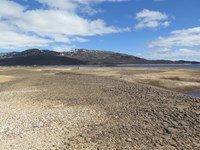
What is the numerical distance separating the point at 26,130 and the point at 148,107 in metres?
8.48

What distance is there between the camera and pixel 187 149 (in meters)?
14.4

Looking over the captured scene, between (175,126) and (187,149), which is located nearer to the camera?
(187,149)

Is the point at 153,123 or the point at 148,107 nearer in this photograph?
the point at 153,123

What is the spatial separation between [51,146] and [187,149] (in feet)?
19.3

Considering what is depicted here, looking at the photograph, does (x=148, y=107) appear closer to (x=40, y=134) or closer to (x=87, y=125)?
(x=87, y=125)

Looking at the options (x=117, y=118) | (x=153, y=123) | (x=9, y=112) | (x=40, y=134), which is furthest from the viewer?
(x=9, y=112)

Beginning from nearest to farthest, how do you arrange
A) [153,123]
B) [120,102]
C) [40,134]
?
[40,134] < [153,123] < [120,102]

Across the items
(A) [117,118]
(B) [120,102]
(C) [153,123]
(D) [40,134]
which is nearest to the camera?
(D) [40,134]

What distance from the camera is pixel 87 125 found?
17859 mm

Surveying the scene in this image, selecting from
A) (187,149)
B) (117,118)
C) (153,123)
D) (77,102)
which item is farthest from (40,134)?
(77,102)

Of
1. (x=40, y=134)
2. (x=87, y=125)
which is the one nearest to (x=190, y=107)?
(x=87, y=125)

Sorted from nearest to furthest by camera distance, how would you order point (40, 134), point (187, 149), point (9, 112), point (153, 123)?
point (187, 149) → point (40, 134) → point (153, 123) → point (9, 112)

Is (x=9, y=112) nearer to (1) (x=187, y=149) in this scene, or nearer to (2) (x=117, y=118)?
(2) (x=117, y=118)

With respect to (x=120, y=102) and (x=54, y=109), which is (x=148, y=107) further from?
(x=54, y=109)
